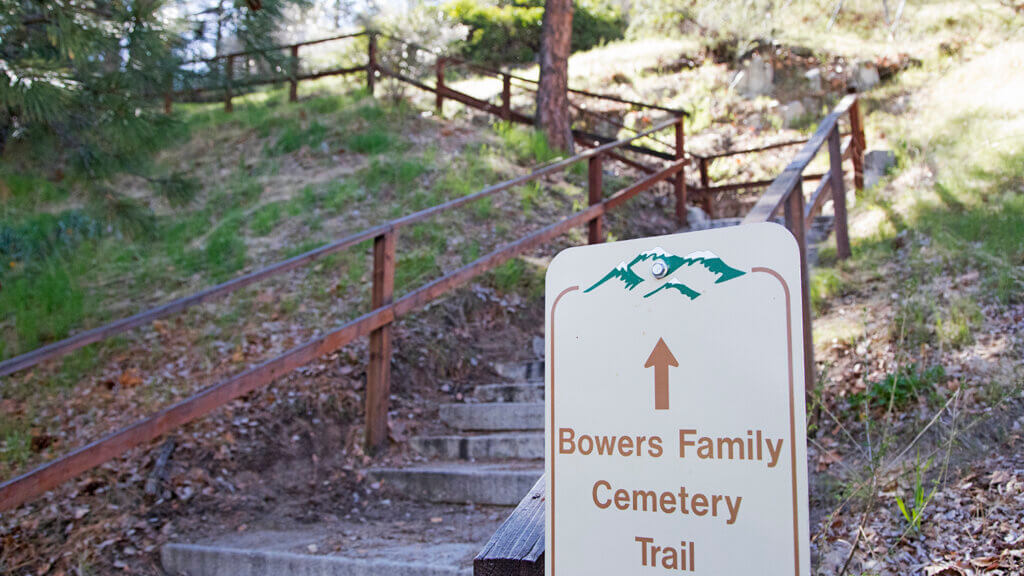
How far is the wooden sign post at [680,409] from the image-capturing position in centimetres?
114

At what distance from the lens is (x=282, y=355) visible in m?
3.68

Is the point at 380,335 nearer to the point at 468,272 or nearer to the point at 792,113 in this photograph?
the point at 468,272

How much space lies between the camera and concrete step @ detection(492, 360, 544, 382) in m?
5.17

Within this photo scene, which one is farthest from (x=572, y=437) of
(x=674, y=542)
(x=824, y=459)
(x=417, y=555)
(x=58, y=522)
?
(x=58, y=522)

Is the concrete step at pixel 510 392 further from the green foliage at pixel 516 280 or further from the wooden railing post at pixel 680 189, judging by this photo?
the wooden railing post at pixel 680 189

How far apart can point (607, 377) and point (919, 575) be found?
166 centimetres

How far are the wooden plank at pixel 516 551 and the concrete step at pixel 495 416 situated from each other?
266 centimetres

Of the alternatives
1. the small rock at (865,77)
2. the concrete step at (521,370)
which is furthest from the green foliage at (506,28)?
the concrete step at (521,370)

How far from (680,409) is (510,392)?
3.67 m

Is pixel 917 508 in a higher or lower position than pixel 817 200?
lower

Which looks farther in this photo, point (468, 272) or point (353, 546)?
point (468, 272)

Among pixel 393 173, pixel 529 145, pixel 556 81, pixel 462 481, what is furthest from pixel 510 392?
pixel 556 81

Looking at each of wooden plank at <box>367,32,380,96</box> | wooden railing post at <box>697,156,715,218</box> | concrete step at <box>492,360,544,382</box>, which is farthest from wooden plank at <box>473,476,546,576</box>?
wooden plank at <box>367,32,380,96</box>

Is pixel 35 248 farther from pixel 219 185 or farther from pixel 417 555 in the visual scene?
pixel 417 555
